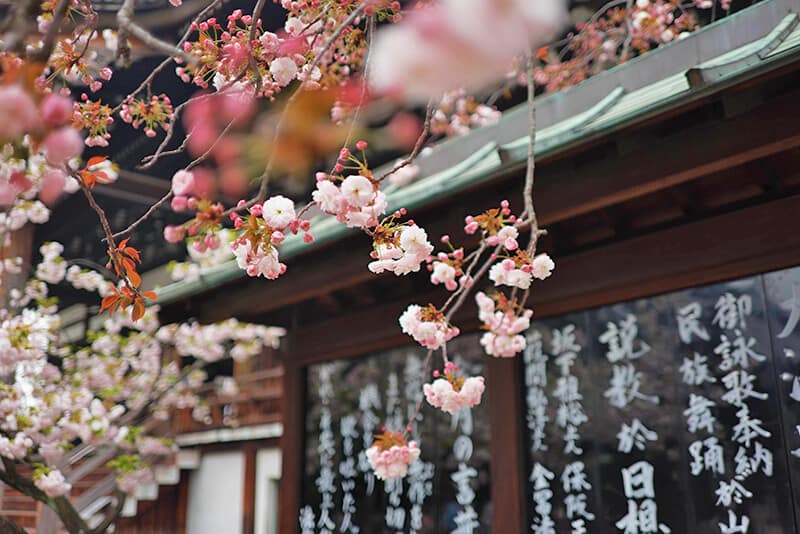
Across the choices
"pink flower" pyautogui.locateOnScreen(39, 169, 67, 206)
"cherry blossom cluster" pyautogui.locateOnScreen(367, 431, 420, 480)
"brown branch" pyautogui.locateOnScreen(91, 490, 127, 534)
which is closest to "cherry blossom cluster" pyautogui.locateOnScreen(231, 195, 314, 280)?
"pink flower" pyautogui.locateOnScreen(39, 169, 67, 206)

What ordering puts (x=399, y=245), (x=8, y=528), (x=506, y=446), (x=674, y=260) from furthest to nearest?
(x=8, y=528)
(x=506, y=446)
(x=674, y=260)
(x=399, y=245)

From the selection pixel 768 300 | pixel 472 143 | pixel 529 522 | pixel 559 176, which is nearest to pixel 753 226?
pixel 768 300

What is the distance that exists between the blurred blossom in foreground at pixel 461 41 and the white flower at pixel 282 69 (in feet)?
4.31

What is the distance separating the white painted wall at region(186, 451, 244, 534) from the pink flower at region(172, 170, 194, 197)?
8505mm

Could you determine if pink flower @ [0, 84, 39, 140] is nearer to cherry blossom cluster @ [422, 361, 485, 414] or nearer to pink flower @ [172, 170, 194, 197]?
pink flower @ [172, 170, 194, 197]

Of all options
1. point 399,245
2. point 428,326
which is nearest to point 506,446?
point 428,326

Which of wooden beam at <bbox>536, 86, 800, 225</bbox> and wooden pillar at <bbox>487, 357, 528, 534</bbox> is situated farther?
wooden pillar at <bbox>487, 357, 528, 534</bbox>

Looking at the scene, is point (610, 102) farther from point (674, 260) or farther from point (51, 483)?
point (51, 483)

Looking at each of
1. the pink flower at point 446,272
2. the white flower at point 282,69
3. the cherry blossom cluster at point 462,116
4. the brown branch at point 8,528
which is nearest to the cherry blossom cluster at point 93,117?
the white flower at point 282,69

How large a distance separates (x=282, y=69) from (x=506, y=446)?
112 inches

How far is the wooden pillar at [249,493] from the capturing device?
358 inches

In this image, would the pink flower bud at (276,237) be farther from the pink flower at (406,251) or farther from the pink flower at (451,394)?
the pink flower at (451,394)

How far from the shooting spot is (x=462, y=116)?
660cm

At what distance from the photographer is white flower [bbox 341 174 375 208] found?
191 centimetres
